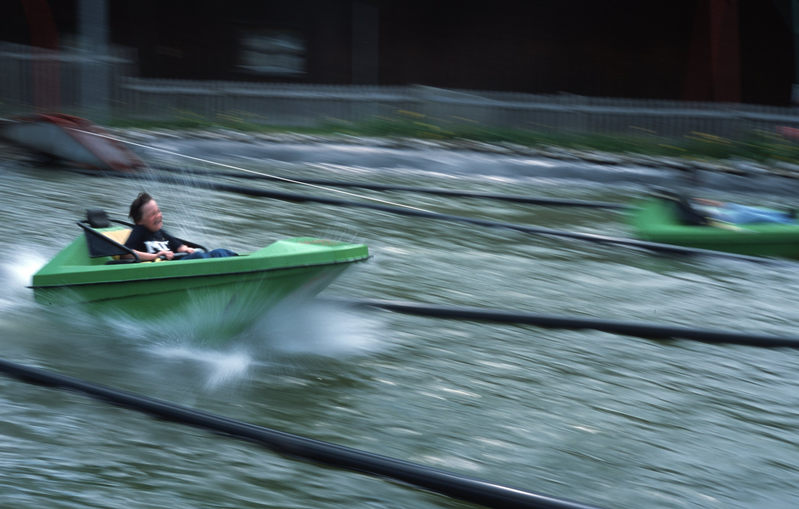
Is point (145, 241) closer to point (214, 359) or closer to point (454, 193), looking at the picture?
point (214, 359)

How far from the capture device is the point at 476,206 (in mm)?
10023

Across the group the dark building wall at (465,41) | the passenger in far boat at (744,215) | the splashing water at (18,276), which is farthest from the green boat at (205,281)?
the dark building wall at (465,41)

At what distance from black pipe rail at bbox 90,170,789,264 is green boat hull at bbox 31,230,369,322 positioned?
142 inches

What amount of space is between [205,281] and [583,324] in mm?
2315

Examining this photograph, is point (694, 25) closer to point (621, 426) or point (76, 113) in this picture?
Result: point (76, 113)

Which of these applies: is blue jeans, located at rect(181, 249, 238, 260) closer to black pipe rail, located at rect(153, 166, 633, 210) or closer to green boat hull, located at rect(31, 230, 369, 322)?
green boat hull, located at rect(31, 230, 369, 322)

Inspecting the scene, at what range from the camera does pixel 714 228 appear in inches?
314

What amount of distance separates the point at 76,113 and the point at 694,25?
40.6 ft

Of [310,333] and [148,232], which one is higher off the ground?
[148,232]

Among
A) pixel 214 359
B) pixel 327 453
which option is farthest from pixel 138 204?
pixel 327 453

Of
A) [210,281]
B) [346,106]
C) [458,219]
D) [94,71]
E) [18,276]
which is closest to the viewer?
[210,281]

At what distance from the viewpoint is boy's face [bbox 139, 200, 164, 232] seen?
5043 mm

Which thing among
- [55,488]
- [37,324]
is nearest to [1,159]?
[37,324]

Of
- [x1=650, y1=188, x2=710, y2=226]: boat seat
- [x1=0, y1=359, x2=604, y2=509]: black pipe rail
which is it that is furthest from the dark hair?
[x1=650, y1=188, x2=710, y2=226]: boat seat
